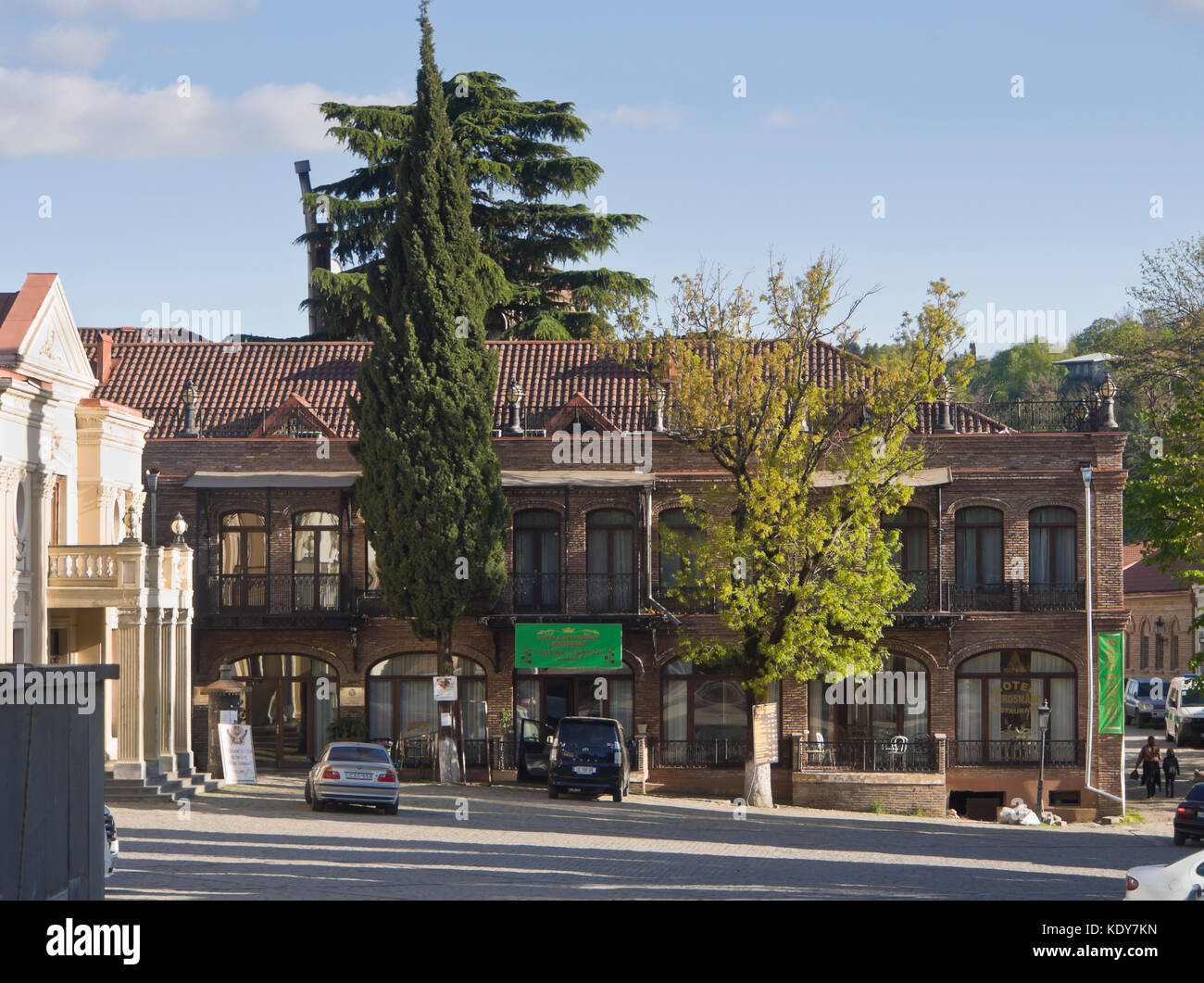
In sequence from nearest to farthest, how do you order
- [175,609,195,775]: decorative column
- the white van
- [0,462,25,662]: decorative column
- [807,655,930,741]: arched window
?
[0,462,25,662]: decorative column < [175,609,195,775]: decorative column < [807,655,930,741]: arched window < the white van

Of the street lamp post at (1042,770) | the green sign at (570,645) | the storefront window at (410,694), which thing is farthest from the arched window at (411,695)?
the street lamp post at (1042,770)

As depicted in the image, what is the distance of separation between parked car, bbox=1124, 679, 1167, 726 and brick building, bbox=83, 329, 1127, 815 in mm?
20278

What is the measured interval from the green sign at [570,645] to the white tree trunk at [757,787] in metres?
4.56

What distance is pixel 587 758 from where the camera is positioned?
3381 centimetres

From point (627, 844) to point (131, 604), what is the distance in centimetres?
1130

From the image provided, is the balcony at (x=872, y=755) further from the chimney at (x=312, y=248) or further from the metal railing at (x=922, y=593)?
the chimney at (x=312, y=248)

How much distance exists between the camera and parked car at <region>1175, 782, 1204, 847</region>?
99.8 feet

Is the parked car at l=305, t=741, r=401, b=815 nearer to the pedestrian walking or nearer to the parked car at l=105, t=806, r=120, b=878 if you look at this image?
the parked car at l=105, t=806, r=120, b=878

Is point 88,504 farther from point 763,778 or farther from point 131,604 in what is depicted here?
point 763,778

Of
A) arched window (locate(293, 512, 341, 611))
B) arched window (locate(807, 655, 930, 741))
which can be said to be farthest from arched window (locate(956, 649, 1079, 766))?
arched window (locate(293, 512, 341, 611))

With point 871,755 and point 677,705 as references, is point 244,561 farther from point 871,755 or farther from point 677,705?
point 871,755

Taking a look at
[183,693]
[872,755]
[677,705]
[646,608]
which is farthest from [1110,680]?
[183,693]

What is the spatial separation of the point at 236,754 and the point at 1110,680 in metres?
20.0
